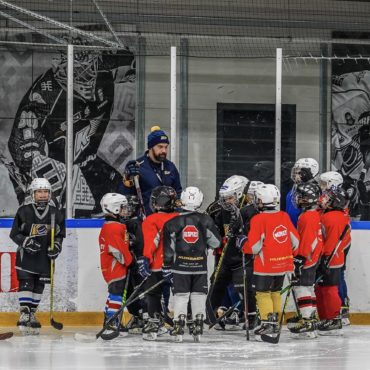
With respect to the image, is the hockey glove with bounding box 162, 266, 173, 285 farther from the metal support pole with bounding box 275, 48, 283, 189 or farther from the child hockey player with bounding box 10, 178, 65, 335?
the metal support pole with bounding box 275, 48, 283, 189

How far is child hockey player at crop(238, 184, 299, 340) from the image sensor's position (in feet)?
28.3

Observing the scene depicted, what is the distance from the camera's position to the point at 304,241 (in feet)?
29.3

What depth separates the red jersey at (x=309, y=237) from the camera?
29.3 ft

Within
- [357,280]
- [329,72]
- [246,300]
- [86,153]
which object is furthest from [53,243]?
[329,72]

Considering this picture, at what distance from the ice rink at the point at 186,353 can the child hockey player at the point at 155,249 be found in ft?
0.51

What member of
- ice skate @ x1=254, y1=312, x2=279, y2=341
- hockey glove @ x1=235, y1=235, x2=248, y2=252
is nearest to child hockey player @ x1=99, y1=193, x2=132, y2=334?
hockey glove @ x1=235, y1=235, x2=248, y2=252

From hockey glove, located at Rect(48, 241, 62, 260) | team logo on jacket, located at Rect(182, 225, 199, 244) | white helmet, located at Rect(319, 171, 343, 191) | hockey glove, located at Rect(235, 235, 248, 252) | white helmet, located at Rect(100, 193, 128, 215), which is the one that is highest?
white helmet, located at Rect(319, 171, 343, 191)

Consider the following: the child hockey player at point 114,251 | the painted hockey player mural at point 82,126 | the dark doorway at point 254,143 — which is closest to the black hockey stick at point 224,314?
the child hockey player at point 114,251

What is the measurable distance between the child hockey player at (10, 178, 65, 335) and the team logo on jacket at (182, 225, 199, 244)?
1176mm

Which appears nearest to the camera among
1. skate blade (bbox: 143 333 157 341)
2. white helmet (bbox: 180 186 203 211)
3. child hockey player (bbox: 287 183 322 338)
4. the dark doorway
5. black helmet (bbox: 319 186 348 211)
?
white helmet (bbox: 180 186 203 211)

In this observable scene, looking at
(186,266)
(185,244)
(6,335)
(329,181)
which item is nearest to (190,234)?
(185,244)

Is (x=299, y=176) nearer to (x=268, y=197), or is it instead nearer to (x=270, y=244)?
(x=268, y=197)

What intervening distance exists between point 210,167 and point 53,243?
3.27 m

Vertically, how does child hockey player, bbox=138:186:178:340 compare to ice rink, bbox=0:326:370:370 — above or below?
above
